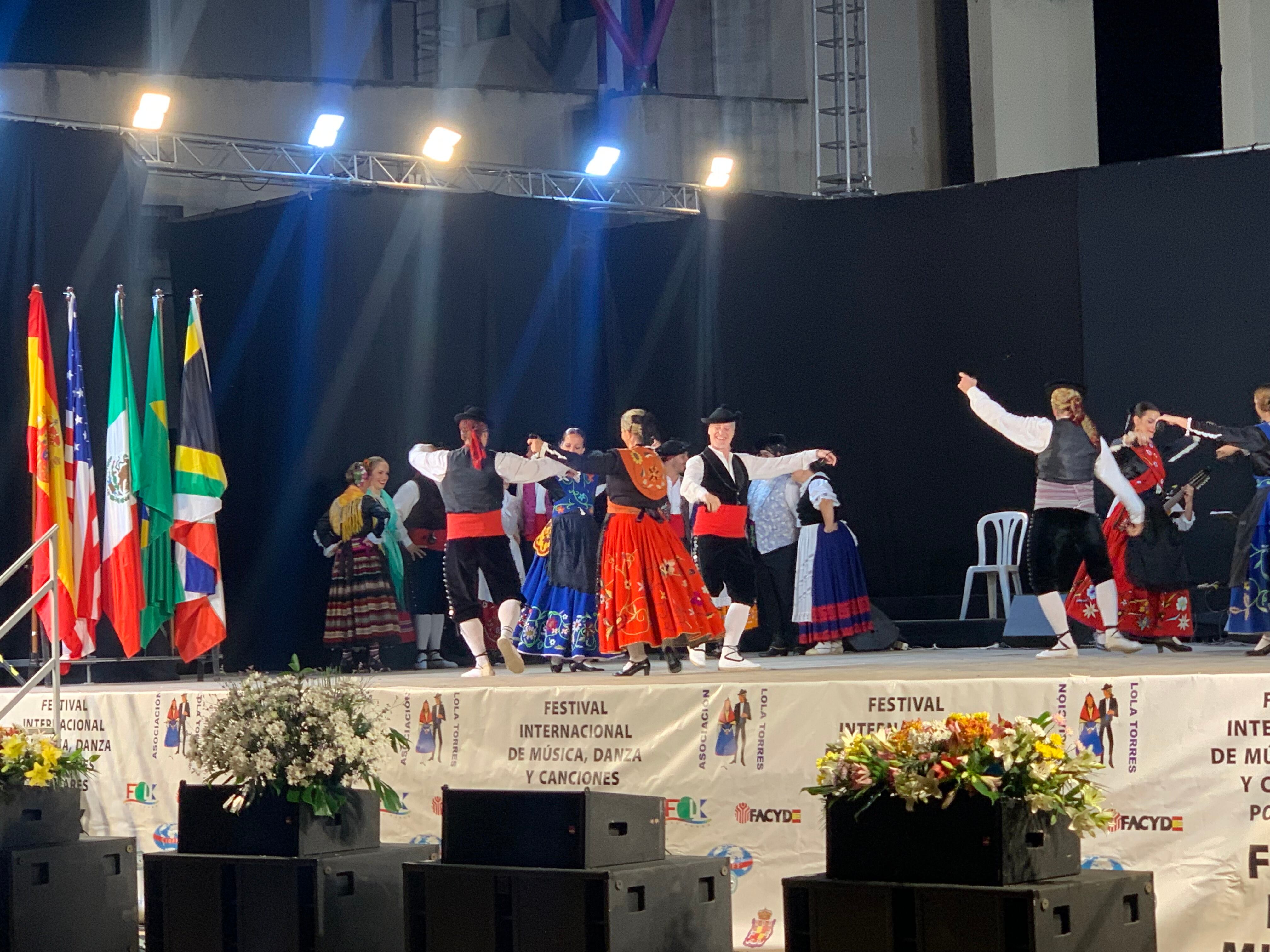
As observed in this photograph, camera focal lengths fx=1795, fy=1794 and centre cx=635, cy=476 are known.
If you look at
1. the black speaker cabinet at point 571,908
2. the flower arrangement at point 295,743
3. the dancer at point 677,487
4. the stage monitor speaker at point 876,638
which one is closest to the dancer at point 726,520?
the dancer at point 677,487

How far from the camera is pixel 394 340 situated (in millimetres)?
10742

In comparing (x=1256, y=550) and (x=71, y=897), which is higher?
(x=1256, y=550)

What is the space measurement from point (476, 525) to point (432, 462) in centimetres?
48

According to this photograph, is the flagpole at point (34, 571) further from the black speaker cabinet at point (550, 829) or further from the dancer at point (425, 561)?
the black speaker cabinet at point (550, 829)

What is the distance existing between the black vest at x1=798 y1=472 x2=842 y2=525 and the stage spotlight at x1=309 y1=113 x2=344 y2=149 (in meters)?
3.27

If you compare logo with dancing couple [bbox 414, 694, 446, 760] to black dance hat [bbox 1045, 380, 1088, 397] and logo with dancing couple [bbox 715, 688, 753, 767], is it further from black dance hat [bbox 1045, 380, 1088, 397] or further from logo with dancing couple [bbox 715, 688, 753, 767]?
black dance hat [bbox 1045, 380, 1088, 397]

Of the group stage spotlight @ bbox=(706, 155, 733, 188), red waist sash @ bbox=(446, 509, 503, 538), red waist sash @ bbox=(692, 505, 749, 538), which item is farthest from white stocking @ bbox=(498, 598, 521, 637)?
stage spotlight @ bbox=(706, 155, 733, 188)

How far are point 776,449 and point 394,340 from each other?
2494 millimetres

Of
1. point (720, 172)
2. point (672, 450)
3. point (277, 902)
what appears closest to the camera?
point (277, 902)

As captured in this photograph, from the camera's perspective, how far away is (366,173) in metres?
12.3

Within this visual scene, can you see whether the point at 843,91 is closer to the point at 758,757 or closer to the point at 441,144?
the point at 441,144

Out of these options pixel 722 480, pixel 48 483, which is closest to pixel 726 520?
pixel 722 480

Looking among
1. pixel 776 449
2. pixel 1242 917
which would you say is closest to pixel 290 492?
pixel 776 449

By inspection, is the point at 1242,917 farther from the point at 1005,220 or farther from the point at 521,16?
the point at 521,16
